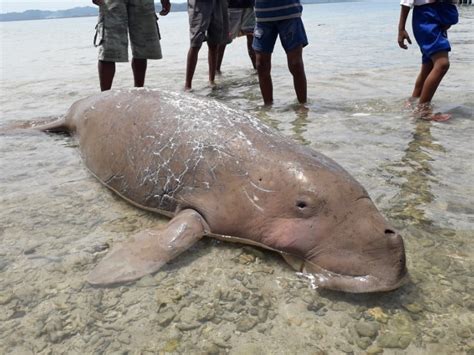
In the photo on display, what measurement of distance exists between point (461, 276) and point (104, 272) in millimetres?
2006

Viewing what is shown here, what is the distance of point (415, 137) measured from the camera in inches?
196

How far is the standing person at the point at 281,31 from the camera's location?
613cm

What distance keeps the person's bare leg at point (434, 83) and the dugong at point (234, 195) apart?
10.9ft

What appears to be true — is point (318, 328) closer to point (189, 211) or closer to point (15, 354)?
point (189, 211)

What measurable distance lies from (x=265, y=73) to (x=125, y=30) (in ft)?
6.96

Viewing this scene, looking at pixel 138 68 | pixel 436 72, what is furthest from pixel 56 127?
pixel 436 72

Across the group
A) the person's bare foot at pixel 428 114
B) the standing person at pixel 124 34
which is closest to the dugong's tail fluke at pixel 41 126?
the standing person at pixel 124 34

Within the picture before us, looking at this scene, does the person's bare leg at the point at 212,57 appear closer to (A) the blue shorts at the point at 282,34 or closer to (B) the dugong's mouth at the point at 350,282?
(A) the blue shorts at the point at 282,34

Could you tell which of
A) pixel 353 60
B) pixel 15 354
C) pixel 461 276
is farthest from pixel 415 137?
pixel 353 60

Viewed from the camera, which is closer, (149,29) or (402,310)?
(402,310)

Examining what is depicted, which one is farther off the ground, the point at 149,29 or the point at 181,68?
the point at 149,29

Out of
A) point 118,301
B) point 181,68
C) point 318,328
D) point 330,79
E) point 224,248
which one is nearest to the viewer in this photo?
point 318,328

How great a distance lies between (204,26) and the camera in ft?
25.9

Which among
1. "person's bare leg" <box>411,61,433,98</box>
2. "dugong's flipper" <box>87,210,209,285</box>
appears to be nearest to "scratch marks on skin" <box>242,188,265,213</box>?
"dugong's flipper" <box>87,210,209,285</box>
